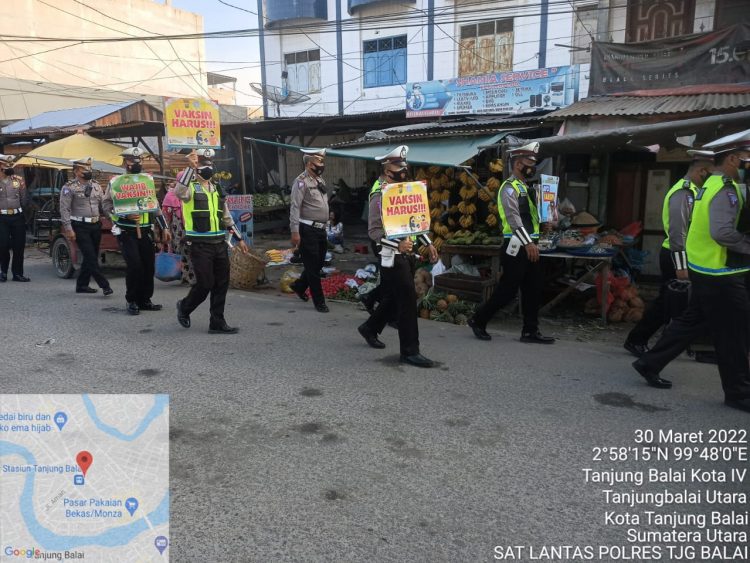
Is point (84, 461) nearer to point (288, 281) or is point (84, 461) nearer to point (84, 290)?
point (288, 281)

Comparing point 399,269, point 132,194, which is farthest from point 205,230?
point 399,269

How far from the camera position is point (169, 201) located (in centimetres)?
948

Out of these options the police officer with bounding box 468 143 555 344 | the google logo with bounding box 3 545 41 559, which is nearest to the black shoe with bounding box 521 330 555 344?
the police officer with bounding box 468 143 555 344

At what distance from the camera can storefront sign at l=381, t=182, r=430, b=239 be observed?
5281 millimetres

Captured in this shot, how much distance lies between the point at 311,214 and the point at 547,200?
9.39 feet

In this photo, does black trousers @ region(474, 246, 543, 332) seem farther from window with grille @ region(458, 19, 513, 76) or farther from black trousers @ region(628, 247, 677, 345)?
window with grille @ region(458, 19, 513, 76)

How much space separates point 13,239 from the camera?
9.62 meters

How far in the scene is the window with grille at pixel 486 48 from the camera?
1692cm

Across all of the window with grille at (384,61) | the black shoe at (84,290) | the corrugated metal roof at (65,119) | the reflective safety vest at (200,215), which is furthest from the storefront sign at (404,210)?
the window with grille at (384,61)

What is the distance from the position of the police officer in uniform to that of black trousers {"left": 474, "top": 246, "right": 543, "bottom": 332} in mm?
1879

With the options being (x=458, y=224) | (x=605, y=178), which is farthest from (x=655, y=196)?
(x=458, y=224)

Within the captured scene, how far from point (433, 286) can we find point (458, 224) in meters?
1.37

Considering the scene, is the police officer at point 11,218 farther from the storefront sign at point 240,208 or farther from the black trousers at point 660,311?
the black trousers at point 660,311

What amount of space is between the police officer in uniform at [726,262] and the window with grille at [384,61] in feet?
52.4
